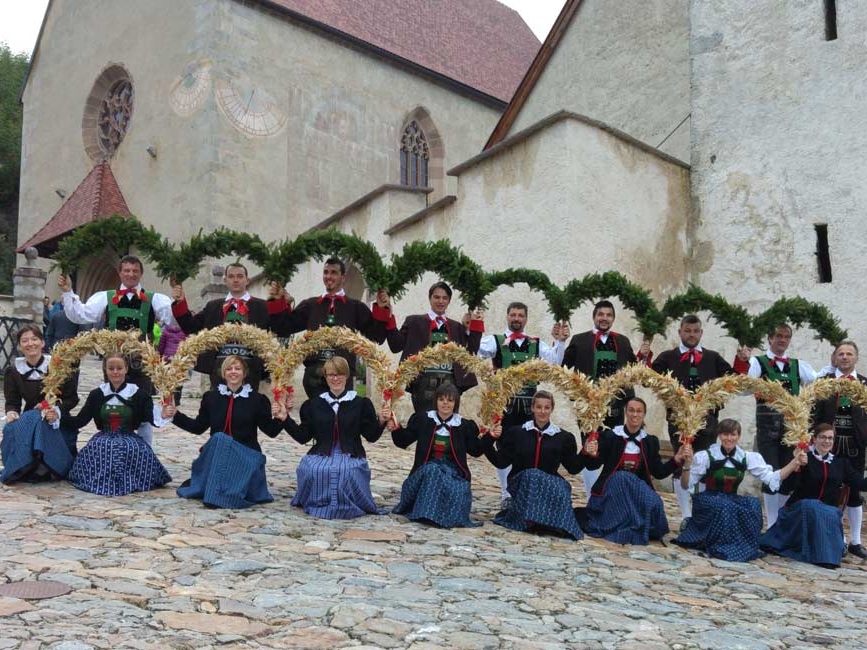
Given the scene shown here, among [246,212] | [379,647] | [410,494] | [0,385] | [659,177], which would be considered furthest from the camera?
[246,212]

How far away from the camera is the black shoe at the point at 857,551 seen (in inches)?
341

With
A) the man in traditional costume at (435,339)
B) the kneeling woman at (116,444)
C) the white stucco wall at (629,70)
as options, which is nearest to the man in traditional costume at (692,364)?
the man in traditional costume at (435,339)

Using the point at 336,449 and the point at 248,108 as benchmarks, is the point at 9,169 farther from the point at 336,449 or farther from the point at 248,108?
the point at 336,449

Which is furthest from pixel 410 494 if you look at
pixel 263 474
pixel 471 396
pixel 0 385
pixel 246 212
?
pixel 246 212

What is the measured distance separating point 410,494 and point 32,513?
2.88 metres

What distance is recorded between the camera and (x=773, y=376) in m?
9.62

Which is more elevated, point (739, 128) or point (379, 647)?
point (739, 128)

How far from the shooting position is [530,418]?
29.5ft

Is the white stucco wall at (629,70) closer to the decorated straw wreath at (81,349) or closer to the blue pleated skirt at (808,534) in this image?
the blue pleated skirt at (808,534)

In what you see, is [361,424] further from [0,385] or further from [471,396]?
[0,385]

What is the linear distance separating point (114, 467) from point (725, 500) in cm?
506

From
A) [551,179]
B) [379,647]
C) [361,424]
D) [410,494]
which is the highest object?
[551,179]

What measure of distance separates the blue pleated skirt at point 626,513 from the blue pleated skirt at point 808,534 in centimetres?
97

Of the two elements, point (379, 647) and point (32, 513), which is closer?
point (379, 647)
